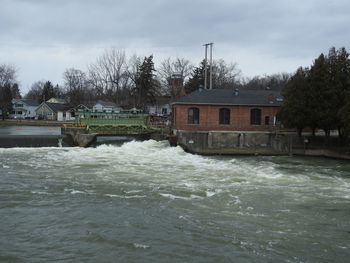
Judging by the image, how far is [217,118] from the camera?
109 ft

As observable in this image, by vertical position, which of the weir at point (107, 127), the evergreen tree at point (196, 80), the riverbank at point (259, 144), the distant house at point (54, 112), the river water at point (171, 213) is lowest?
the river water at point (171, 213)

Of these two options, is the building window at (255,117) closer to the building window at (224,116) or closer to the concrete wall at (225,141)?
the building window at (224,116)

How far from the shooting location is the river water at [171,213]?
848 centimetres

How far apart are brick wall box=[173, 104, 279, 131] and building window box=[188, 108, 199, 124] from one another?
0.96ft

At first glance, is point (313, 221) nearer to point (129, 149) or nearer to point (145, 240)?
point (145, 240)

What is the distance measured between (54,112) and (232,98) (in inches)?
2343

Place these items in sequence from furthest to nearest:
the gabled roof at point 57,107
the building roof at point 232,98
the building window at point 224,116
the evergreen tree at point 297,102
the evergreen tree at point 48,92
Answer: the evergreen tree at point 48,92, the gabled roof at point 57,107, the building window at point 224,116, the building roof at point 232,98, the evergreen tree at point 297,102

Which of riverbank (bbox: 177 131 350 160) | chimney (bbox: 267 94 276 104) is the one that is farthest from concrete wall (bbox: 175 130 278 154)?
chimney (bbox: 267 94 276 104)

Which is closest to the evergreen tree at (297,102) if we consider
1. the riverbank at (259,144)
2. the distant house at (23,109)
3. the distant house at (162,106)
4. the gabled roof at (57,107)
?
the riverbank at (259,144)

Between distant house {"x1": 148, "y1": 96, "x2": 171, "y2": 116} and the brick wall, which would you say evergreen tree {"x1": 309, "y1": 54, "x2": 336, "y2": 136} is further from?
distant house {"x1": 148, "y1": 96, "x2": 171, "y2": 116}

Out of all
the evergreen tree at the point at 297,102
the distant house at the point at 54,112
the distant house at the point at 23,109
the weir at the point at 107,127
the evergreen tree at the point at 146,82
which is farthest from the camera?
the distant house at the point at 23,109

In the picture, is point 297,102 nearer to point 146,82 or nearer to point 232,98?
point 232,98

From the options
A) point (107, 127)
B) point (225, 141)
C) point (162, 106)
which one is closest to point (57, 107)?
point (162, 106)

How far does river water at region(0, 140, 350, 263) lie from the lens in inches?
334
